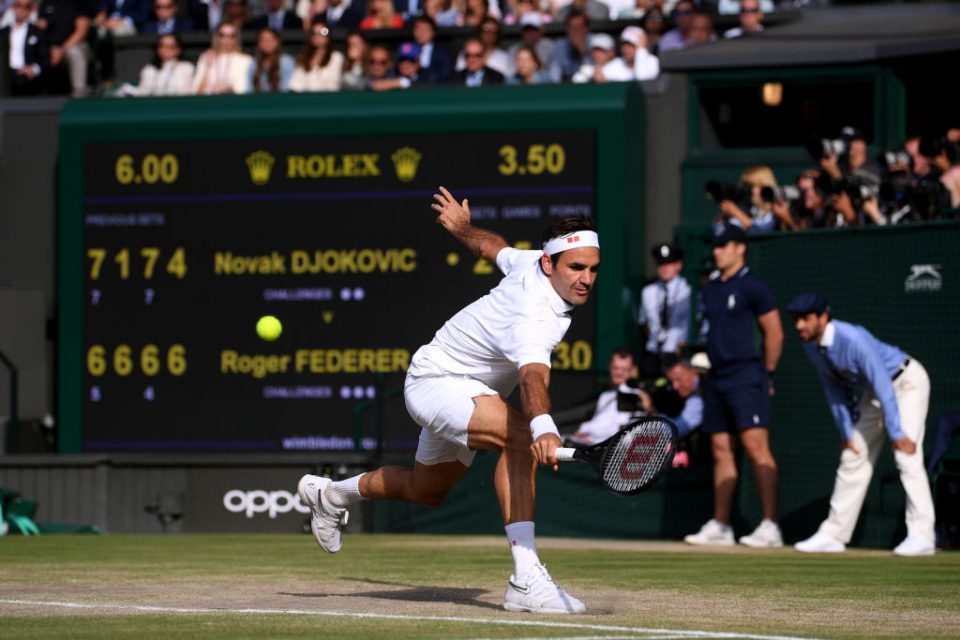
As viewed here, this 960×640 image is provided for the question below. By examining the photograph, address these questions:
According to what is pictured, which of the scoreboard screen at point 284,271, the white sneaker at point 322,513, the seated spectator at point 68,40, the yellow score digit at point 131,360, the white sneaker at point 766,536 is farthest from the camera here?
the seated spectator at point 68,40

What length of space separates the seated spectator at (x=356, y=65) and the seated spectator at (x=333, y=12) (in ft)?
2.67

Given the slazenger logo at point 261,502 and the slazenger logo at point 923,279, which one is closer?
the slazenger logo at point 923,279

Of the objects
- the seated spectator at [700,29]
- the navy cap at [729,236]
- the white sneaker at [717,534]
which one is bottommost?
the white sneaker at [717,534]

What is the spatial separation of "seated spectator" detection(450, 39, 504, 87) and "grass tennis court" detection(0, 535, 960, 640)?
5.82 m

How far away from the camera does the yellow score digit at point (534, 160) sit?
16.6 m

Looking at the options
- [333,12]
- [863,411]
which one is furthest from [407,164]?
[863,411]

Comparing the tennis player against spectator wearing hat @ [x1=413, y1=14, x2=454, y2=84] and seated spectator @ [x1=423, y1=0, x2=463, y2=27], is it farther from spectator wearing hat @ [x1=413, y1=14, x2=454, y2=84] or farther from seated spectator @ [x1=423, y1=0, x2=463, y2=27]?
seated spectator @ [x1=423, y1=0, x2=463, y2=27]

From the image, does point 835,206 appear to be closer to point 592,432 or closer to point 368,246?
point 592,432

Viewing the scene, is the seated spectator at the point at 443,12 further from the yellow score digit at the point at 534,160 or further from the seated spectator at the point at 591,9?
the yellow score digit at the point at 534,160

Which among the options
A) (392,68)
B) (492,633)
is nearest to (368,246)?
(392,68)

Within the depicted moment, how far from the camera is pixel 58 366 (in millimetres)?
17844

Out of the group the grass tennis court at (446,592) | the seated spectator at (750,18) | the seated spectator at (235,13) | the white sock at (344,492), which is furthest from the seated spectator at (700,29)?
the white sock at (344,492)

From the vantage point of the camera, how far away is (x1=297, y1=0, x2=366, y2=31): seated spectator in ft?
64.7

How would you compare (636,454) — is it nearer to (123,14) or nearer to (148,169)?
(148,169)
